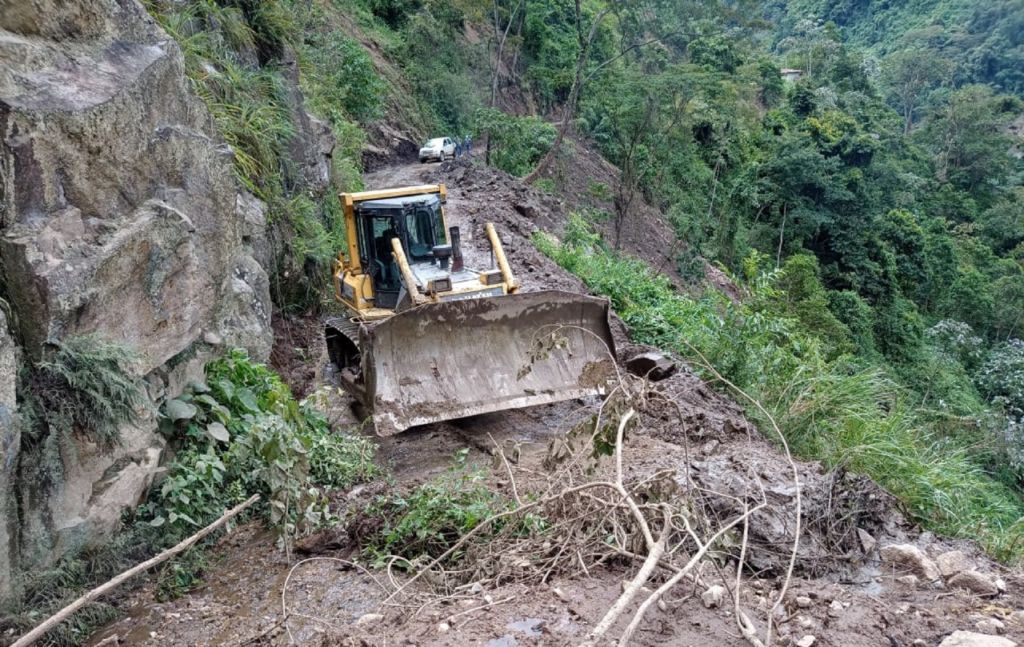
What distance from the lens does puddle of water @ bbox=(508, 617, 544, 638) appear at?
3778 millimetres

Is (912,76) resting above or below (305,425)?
above

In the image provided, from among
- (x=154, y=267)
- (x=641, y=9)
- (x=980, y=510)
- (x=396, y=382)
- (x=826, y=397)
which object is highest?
(x=641, y=9)

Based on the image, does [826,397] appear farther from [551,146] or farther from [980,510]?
[551,146]

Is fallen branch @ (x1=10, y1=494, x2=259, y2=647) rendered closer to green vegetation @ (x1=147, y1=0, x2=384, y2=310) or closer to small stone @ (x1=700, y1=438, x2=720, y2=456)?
small stone @ (x1=700, y1=438, x2=720, y2=456)

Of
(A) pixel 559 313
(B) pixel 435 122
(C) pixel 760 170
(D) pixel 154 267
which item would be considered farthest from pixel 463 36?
(D) pixel 154 267

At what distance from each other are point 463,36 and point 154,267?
28.3 metres

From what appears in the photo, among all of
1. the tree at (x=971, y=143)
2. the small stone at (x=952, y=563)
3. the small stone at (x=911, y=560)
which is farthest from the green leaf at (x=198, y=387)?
the tree at (x=971, y=143)

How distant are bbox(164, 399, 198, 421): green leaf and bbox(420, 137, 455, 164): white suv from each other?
64.9ft

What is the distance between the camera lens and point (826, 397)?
8.36 m

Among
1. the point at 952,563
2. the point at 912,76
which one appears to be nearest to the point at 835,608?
the point at 952,563

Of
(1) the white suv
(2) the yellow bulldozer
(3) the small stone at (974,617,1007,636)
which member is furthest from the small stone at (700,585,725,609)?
(1) the white suv

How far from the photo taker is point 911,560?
5082 millimetres

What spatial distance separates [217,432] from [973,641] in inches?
184

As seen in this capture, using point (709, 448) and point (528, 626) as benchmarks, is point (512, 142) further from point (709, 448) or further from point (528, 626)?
point (528, 626)
